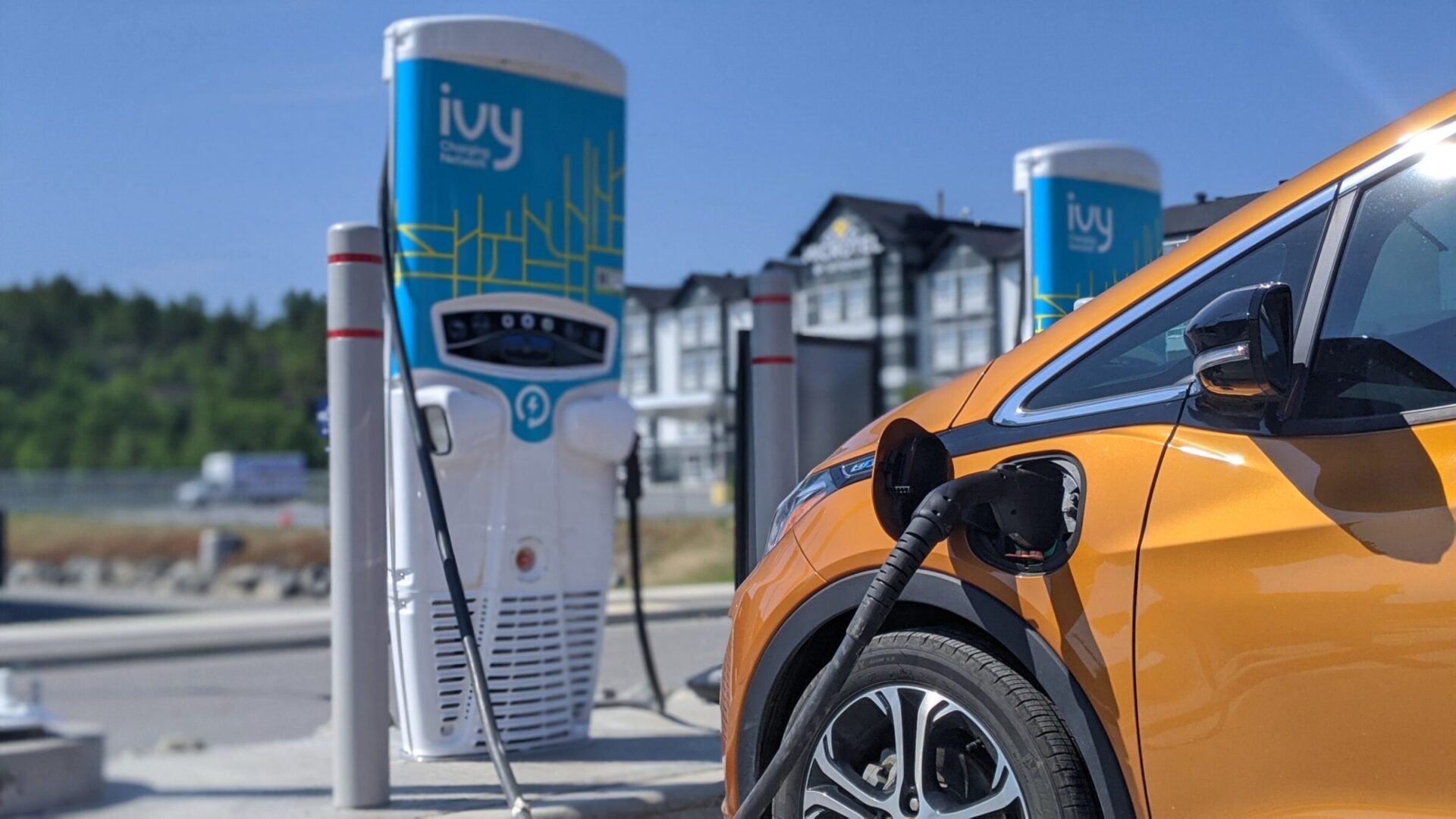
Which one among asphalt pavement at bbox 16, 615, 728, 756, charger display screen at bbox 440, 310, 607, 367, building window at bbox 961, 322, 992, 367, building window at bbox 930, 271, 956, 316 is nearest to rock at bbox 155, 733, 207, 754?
asphalt pavement at bbox 16, 615, 728, 756

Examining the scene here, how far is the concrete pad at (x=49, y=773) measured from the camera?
4387 millimetres

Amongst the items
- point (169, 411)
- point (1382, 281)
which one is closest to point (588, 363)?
point (1382, 281)

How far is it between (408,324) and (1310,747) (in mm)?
3881

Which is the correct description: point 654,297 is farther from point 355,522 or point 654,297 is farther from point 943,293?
point 355,522

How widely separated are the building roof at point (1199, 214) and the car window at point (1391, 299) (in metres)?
0.83

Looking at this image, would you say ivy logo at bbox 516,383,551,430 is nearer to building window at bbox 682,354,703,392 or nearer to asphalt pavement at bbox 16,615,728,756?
asphalt pavement at bbox 16,615,728,756

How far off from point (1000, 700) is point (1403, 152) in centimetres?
126

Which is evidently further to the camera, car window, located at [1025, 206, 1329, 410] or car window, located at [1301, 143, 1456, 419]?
car window, located at [1025, 206, 1329, 410]

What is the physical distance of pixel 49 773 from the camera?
14.7 ft

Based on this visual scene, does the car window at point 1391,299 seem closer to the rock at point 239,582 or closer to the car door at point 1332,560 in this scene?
the car door at point 1332,560

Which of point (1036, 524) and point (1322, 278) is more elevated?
point (1322, 278)

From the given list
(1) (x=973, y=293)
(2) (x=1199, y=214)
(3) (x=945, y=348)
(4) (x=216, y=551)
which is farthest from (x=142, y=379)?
(2) (x=1199, y=214)

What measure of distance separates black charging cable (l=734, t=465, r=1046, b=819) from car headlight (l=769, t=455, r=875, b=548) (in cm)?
28

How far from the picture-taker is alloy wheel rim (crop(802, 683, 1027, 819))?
8.59 ft
